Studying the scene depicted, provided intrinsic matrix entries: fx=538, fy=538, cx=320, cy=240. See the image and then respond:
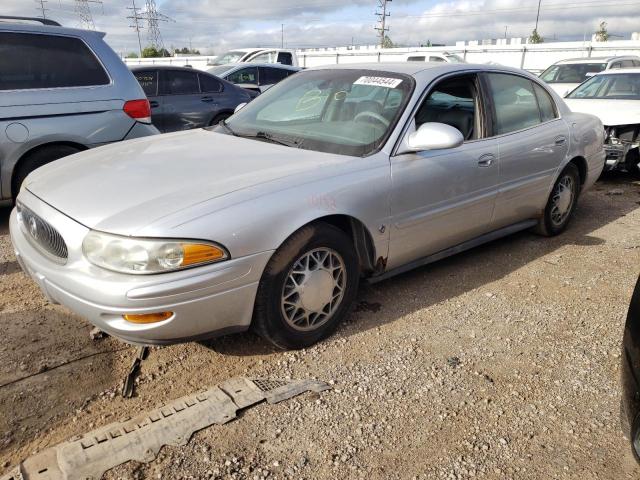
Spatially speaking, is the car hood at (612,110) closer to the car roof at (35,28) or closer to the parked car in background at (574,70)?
the parked car in background at (574,70)

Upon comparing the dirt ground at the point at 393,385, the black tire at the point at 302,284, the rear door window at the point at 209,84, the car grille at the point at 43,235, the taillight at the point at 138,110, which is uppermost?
the taillight at the point at 138,110

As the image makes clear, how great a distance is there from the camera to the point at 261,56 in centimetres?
1658

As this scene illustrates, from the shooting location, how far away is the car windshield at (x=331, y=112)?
333cm

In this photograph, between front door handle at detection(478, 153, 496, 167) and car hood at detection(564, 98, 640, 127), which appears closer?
front door handle at detection(478, 153, 496, 167)

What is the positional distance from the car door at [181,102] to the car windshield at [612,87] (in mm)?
5815

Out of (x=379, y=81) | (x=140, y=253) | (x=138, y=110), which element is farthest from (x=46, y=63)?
(x=140, y=253)

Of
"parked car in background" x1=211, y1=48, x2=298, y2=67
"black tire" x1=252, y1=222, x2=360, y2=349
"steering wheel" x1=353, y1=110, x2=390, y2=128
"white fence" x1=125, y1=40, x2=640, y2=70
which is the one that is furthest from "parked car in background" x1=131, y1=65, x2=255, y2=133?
"white fence" x1=125, y1=40, x2=640, y2=70

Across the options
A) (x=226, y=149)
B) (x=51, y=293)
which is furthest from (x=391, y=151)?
(x=51, y=293)

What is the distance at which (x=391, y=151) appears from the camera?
3.23 metres

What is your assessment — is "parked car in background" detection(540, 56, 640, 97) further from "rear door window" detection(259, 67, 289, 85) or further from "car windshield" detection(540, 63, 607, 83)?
"rear door window" detection(259, 67, 289, 85)

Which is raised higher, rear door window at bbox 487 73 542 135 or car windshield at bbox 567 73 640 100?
rear door window at bbox 487 73 542 135

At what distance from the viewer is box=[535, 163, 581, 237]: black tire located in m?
4.72

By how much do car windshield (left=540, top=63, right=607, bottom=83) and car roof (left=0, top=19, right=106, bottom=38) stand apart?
32.8 ft

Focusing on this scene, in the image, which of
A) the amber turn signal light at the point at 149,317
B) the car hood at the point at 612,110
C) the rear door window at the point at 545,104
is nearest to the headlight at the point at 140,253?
the amber turn signal light at the point at 149,317
